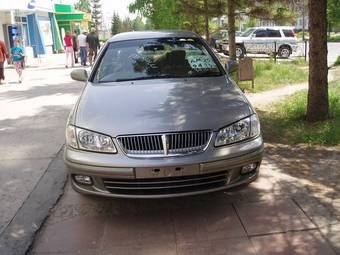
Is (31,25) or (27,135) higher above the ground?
(31,25)

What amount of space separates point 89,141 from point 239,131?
51.2 inches

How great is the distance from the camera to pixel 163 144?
397 cm

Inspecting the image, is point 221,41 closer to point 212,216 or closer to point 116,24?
point 212,216

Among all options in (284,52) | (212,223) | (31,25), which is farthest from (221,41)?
(212,223)

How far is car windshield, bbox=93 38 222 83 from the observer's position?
218 inches

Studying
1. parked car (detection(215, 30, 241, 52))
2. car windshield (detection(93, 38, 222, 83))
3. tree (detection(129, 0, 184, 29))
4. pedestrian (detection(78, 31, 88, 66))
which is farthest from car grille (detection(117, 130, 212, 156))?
parked car (detection(215, 30, 241, 52))

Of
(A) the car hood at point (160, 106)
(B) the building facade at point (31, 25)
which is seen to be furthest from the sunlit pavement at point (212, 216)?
(B) the building facade at point (31, 25)

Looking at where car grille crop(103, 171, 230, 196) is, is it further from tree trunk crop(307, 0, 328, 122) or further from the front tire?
the front tire

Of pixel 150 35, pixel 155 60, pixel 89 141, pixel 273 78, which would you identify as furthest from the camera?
pixel 273 78

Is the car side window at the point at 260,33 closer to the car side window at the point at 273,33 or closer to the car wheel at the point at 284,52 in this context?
the car side window at the point at 273,33

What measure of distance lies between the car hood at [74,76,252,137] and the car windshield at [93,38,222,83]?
0.30 m

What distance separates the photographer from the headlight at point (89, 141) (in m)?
4.05

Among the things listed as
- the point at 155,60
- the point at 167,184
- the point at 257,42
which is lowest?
the point at 167,184

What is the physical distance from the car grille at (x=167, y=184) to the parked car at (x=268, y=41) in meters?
24.1
